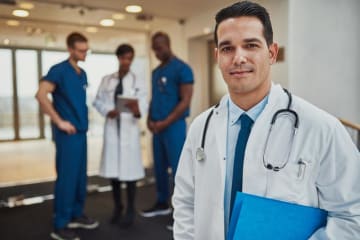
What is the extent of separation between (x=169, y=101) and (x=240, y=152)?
2103mm

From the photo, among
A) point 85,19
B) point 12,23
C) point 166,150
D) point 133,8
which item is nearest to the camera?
point 166,150

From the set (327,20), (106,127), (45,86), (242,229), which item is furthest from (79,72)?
(327,20)

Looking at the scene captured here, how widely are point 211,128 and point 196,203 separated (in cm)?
23

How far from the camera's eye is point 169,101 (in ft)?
9.73

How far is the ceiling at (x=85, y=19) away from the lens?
3.85 meters

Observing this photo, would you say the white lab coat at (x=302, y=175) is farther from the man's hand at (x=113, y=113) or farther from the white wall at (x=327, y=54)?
the white wall at (x=327, y=54)

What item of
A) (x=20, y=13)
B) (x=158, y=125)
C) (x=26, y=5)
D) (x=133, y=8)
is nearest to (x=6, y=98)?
(x=20, y=13)

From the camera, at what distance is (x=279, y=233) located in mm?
777

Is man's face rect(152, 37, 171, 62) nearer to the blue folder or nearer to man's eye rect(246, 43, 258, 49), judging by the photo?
man's eye rect(246, 43, 258, 49)

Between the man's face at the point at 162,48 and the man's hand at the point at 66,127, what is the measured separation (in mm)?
1030

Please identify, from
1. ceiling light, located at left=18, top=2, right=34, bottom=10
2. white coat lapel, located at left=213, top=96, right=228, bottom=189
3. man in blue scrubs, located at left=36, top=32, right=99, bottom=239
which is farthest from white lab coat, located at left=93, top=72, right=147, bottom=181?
white coat lapel, located at left=213, top=96, right=228, bottom=189

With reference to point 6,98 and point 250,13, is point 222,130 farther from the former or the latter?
point 6,98

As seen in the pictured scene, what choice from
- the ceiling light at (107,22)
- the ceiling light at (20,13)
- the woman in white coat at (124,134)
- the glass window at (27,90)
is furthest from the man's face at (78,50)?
the glass window at (27,90)

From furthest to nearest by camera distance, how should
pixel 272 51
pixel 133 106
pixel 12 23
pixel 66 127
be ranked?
pixel 12 23, pixel 133 106, pixel 66 127, pixel 272 51
